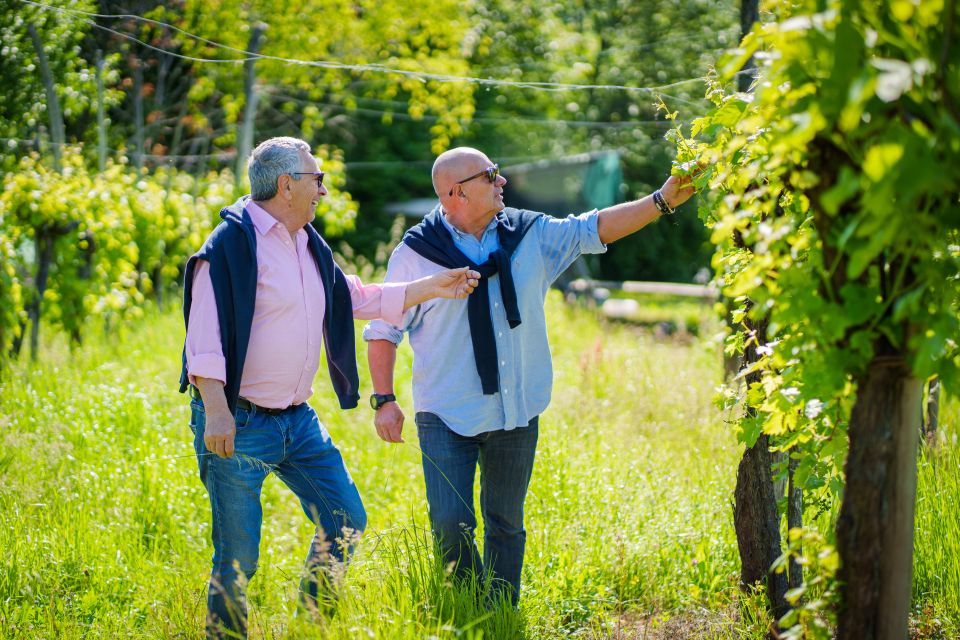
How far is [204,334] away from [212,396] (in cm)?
20

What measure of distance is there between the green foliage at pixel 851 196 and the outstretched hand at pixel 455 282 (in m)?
1.05

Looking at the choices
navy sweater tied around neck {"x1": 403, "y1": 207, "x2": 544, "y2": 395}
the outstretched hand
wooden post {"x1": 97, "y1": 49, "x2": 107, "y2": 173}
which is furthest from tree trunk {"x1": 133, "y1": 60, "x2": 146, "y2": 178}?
the outstretched hand

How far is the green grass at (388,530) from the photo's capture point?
3.13 metres

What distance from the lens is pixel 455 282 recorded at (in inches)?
128

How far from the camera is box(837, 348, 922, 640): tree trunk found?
2.02m

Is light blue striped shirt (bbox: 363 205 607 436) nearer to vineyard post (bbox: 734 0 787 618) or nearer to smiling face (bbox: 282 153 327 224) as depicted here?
smiling face (bbox: 282 153 327 224)

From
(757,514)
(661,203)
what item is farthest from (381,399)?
(757,514)

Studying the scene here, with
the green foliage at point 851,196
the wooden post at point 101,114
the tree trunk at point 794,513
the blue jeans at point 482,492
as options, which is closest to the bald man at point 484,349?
the blue jeans at point 482,492

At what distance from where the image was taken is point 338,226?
10.4m

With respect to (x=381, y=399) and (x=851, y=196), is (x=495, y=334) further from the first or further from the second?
(x=851, y=196)

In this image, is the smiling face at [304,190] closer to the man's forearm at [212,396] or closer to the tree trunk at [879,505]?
the man's forearm at [212,396]

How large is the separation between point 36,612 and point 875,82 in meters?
3.33

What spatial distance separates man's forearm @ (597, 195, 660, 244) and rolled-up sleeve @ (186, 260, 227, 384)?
55.9 inches

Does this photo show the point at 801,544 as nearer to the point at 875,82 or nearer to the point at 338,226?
the point at 875,82
